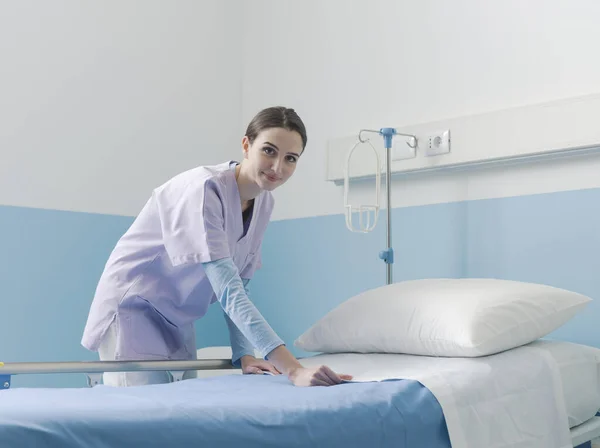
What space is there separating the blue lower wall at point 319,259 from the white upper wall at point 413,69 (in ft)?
0.30

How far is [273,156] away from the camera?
1994 millimetres

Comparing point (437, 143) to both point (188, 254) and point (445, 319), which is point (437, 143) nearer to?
point (445, 319)

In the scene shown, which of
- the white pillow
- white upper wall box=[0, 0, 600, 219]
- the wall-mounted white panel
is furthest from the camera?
white upper wall box=[0, 0, 600, 219]

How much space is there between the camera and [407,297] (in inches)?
84.0

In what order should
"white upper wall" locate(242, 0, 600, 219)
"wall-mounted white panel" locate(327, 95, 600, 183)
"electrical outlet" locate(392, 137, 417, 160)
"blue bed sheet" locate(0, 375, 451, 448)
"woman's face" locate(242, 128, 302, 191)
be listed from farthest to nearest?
"electrical outlet" locate(392, 137, 417, 160)
"white upper wall" locate(242, 0, 600, 219)
"wall-mounted white panel" locate(327, 95, 600, 183)
"woman's face" locate(242, 128, 302, 191)
"blue bed sheet" locate(0, 375, 451, 448)

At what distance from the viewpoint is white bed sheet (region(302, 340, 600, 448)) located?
1603 mm

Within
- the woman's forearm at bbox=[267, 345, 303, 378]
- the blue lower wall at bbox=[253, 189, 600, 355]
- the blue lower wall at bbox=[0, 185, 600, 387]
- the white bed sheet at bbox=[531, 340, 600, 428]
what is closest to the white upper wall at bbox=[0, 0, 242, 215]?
the blue lower wall at bbox=[0, 185, 600, 387]

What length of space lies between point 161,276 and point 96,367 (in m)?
0.34

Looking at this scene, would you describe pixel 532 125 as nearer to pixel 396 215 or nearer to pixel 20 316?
pixel 396 215

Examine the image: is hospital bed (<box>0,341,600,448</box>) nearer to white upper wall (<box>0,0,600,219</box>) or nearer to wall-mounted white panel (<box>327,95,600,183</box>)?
wall-mounted white panel (<box>327,95,600,183</box>)

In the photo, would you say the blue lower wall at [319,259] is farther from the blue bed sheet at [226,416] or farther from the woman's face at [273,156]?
the blue bed sheet at [226,416]

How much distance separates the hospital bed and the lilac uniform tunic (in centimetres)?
23

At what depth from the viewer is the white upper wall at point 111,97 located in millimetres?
3053

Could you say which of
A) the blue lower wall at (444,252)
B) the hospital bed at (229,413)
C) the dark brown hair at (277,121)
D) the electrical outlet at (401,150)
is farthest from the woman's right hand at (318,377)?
the electrical outlet at (401,150)
